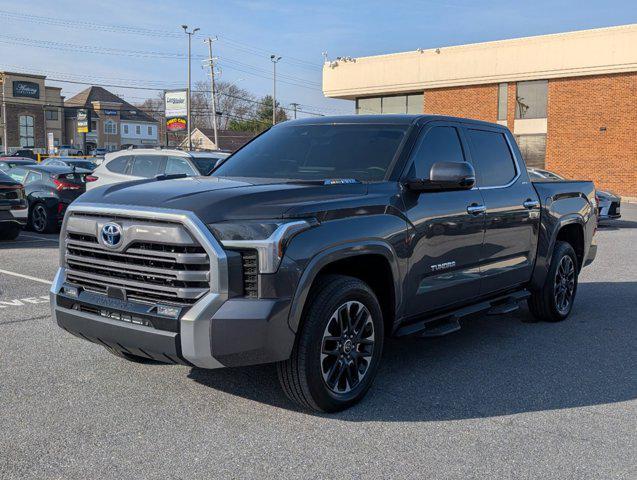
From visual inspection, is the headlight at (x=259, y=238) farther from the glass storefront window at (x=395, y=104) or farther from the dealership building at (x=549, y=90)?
the glass storefront window at (x=395, y=104)

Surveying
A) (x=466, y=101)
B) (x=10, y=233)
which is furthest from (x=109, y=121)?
(x=10, y=233)

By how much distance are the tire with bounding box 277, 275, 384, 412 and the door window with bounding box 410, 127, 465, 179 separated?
1180 mm

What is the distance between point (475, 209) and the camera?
5523 mm

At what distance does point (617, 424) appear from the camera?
4.32 m

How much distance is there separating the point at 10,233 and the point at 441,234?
35.2 ft

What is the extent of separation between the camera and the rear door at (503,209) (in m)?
5.82

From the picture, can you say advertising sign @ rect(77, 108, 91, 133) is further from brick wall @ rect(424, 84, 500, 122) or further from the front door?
the front door

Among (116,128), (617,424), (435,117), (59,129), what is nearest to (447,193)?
(435,117)

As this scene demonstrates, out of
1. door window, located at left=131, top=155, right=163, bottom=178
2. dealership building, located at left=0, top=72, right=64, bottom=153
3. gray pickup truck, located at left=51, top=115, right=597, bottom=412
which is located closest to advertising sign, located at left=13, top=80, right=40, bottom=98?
dealership building, located at left=0, top=72, right=64, bottom=153

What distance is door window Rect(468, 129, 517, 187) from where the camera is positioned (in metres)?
5.99

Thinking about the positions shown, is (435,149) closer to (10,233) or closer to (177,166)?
(177,166)

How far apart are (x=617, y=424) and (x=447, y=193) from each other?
1.97 m

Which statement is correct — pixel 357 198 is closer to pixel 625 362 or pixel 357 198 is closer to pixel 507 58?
pixel 625 362

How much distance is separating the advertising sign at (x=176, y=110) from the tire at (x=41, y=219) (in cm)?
4113
